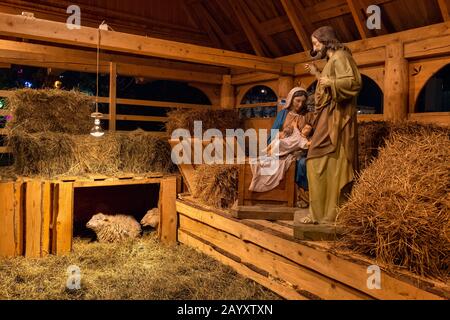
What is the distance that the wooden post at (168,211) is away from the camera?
5285mm

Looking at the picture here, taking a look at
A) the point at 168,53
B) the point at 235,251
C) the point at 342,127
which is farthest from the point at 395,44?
the point at 235,251

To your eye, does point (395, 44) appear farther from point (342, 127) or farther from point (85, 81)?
point (85, 81)

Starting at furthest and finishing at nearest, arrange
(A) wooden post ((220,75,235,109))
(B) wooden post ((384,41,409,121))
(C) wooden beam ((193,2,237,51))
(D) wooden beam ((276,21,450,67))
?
(A) wooden post ((220,75,235,109))
(C) wooden beam ((193,2,237,51))
(B) wooden post ((384,41,409,121))
(D) wooden beam ((276,21,450,67))

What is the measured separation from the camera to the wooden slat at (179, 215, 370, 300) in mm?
2864

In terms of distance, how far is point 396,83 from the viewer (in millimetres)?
4699

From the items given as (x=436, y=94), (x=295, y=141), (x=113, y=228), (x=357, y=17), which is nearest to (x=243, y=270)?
(x=295, y=141)

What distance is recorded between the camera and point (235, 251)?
13.5 ft

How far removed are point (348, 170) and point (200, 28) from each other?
5374mm

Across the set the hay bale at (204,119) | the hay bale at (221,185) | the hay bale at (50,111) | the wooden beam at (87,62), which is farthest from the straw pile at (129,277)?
the wooden beam at (87,62)

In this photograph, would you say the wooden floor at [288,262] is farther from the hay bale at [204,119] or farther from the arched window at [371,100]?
the arched window at [371,100]

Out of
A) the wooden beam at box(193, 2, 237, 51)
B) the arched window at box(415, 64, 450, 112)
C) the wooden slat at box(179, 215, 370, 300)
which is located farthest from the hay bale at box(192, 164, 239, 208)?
the wooden beam at box(193, 2, 237, 51)

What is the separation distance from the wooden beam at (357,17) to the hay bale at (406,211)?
98.2 inches

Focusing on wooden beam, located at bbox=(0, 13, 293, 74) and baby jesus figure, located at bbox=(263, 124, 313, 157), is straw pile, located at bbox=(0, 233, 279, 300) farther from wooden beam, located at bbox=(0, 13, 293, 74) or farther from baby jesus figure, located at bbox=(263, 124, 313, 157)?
wooden beam, located at bbox=(0, 13, 293, 74)
